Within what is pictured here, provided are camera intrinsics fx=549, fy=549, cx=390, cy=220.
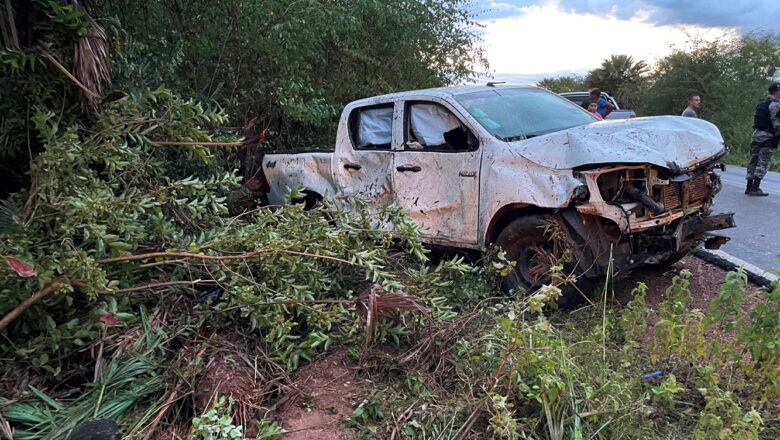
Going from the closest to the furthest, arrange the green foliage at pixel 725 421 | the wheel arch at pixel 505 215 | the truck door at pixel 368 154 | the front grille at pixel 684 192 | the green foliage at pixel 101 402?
the green foliage at pixel 725 421
the green foliage at pixel 101 402
the front grille at pixel 684 192
the wheel arch at pixel 505 215
the truck door at pixel 368 154

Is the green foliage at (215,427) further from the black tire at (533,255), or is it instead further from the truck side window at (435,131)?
the truck side window at (435,131)

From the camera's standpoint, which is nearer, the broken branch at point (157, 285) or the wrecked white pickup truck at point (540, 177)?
the broken branch at point (157, 285)

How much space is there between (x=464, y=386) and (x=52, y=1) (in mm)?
3477

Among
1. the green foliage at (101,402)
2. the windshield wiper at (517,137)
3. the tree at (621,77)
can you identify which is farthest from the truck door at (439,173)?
the tree at (621,77)

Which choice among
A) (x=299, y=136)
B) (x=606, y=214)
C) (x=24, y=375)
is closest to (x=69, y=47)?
(x=24, y=375)

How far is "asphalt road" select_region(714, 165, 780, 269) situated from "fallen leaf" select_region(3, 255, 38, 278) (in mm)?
4589

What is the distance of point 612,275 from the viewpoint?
3.92 metres

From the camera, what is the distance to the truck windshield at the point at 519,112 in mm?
4691

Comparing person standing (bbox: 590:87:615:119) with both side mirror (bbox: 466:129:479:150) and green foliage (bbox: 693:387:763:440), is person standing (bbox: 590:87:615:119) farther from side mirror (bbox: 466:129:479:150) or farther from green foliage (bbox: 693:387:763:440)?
green foliage (bbox: 693:387:763:440)

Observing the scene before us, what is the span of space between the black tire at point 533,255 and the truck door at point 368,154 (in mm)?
1332

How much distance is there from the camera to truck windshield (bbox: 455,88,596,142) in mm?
4691

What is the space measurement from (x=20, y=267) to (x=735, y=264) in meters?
5.72

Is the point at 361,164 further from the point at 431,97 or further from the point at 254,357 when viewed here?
the point at 254,357

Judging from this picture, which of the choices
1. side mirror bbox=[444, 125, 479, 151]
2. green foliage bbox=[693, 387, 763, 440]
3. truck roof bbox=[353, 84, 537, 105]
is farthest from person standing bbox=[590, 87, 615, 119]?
green foliage bbox=[693, 387, 763, 440]
